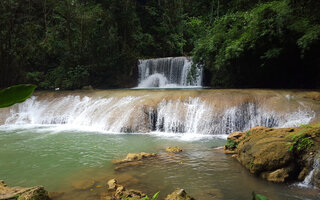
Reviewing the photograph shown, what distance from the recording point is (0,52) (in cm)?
1622

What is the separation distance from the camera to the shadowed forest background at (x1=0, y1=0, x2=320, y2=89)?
33.3 ft

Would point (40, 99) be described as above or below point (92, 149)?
above

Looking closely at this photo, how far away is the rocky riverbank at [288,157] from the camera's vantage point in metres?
4.14

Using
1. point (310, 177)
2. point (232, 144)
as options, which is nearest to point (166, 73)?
point (232, 144)

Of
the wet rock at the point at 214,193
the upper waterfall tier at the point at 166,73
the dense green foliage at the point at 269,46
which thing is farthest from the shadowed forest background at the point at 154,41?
the wet rock at the point at 214,193

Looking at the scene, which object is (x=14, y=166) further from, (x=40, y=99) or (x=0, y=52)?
(x=0, y=52)

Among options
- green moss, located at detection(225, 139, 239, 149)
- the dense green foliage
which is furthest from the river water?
the dense green foliage

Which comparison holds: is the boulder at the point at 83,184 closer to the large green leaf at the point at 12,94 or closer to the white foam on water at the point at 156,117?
the large green leaf at the point at 12,94

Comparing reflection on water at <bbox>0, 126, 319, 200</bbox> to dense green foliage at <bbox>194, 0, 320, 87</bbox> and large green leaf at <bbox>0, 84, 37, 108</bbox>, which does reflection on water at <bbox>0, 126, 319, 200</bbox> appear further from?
dense green foliage at <bbox>194, 0, 320, 87</bbox>

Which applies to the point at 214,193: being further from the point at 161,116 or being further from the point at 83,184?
the point at 161,116

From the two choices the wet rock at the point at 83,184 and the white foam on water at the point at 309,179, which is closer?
the white foam on water at the point at 309,179

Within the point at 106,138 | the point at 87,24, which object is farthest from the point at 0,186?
the point at 87,24

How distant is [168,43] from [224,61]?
11.9 metres

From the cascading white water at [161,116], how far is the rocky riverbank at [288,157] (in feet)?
10.7
